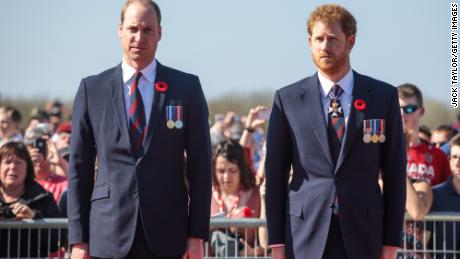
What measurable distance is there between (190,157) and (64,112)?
52.7ft

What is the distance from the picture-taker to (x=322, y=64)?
242 inches

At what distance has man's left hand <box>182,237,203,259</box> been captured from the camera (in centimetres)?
603

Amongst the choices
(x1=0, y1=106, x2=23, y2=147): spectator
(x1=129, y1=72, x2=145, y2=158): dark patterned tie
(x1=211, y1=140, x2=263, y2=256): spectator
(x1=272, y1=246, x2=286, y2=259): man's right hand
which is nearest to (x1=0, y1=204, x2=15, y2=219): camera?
(x1=211, y1=140, x2=263, y2=256): spectator

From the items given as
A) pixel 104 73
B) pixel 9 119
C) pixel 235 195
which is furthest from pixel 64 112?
pixel 104 73

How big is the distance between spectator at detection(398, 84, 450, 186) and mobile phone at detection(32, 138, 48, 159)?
4149 mm

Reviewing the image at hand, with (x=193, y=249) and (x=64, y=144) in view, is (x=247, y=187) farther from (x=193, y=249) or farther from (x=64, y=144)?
(x=193, y=249)

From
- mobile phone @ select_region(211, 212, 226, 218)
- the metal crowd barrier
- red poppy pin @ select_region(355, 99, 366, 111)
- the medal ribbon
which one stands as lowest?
the metal crowd barrier

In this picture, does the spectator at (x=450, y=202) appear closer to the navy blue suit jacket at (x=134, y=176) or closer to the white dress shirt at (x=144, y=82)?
the navy blue suit jacket at (x=134, y=176)

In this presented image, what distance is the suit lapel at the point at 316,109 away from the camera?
20.1 feet

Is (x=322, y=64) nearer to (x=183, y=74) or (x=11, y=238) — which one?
(x=183, y=74)

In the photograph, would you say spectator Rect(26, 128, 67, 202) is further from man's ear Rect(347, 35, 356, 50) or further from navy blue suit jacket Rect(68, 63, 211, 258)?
man's ear Rect(347, 35, 356, 50)

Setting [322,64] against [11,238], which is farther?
[11,238]

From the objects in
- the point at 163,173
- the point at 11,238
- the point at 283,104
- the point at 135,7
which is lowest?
the point at 11,238

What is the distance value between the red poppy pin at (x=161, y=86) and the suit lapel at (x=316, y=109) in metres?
0.84
